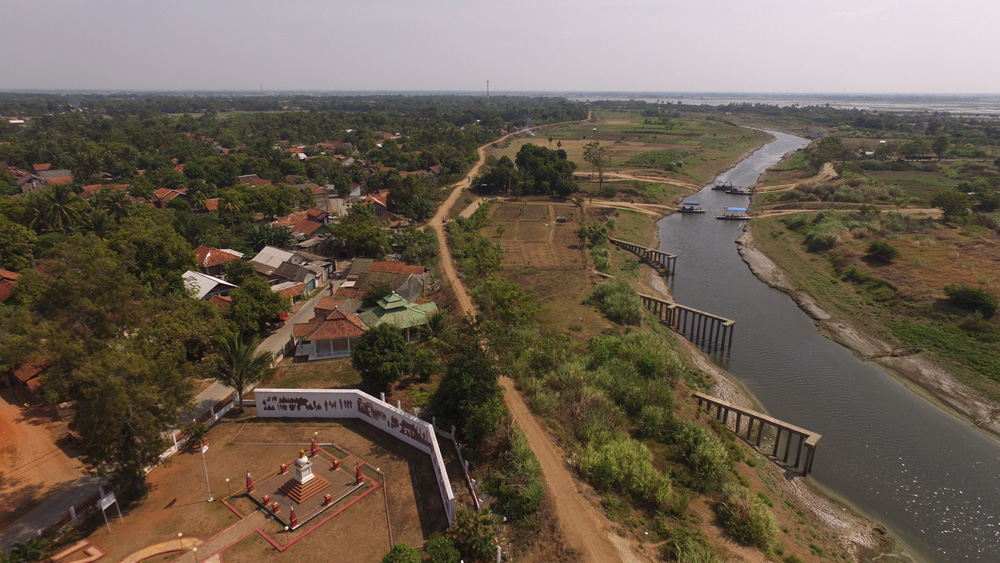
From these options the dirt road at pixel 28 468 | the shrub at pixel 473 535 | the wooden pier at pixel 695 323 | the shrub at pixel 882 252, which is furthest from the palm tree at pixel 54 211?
the shrub at pixel 882 252

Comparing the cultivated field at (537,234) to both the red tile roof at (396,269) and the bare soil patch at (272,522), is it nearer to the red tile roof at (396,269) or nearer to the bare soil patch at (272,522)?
the red tile roof at (396,269)

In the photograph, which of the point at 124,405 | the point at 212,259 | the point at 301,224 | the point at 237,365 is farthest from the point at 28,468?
the point at 301,224

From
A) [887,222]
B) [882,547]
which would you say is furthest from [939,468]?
[887,222]

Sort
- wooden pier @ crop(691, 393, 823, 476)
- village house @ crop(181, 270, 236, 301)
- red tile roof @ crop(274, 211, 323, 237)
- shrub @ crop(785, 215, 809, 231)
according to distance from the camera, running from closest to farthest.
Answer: wooden pier @ crop(691, 393, 823, 476)
village house @ crop(181, 270, 236, 301)
red tile roof @ crop(274, 211, 323, 237)
shrub @ crop(785, 215, 809, 231)

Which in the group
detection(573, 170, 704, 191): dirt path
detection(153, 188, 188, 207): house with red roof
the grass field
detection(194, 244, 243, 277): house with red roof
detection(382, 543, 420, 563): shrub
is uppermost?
the grass field

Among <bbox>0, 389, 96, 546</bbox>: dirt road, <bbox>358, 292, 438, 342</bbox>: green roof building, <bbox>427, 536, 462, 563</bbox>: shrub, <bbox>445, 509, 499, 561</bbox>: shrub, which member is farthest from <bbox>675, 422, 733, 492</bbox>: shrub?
<bbox>0, 389, 96, 546</bbox>: dirt road

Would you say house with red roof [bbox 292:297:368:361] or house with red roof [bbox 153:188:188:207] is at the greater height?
house with red roof [bbox 153:188:188:207]

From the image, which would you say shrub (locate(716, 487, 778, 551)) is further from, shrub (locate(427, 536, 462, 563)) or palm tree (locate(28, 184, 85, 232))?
palm tree (locate(28, 184, 85, 232))

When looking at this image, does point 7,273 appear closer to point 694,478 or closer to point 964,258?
point 694,478

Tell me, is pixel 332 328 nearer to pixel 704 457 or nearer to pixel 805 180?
pixel 704 457
